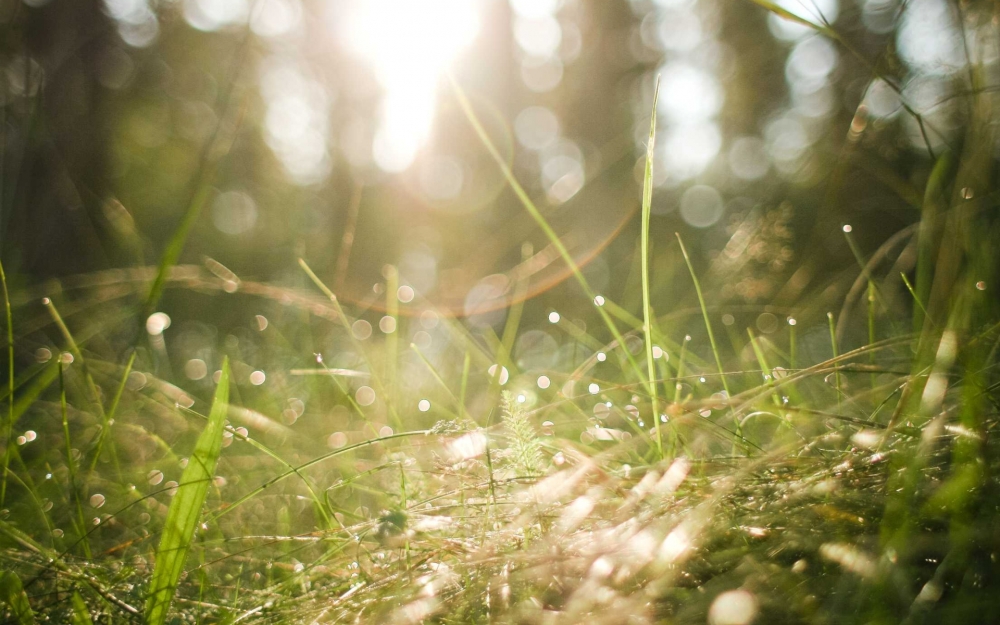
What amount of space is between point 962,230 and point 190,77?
8.50 meters

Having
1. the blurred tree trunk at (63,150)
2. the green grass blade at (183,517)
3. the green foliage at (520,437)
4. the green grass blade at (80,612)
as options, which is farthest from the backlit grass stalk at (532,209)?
the blurred tree trunk at (63,150)

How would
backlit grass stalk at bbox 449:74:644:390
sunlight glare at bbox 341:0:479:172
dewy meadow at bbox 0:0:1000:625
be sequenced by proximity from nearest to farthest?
1. dewy meadow at bbox 0:0:1000:625
2. backlit grass stalk at bbox 449:74:644:390
3. sunlight glare at bbox 341:0:479:172

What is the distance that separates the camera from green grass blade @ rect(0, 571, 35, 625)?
657 mm

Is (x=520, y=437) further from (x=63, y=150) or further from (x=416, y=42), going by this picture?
(x=63, y=150)

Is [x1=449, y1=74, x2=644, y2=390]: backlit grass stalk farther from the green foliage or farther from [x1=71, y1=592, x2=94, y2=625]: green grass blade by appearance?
[x1=71, y1=592, x2=94, y2=625]: green grass blade

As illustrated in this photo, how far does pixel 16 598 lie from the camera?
2.20 feet

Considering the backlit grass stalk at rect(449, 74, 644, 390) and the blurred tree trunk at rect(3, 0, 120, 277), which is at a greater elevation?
the blurred tree trunk at rect(3, 0, 120, 277)

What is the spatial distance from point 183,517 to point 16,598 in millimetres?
185

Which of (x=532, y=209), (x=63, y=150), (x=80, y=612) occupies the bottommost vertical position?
(x=80, y=612)

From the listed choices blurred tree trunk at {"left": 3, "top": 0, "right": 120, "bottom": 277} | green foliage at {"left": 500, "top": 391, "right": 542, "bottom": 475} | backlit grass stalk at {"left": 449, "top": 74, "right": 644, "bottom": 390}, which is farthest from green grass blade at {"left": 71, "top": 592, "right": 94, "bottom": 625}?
blurred tree trunk at {"left": 3, "top": 0, "right": 120, "bottom": 277}

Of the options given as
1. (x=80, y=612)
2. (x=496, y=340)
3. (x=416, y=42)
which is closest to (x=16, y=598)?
(x=80, y=612)

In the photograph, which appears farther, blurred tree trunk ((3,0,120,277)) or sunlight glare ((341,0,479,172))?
blurred tree trunk ((3,0,120,277))

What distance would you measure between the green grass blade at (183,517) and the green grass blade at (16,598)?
0.12 metres

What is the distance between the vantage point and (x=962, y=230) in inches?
38.5
